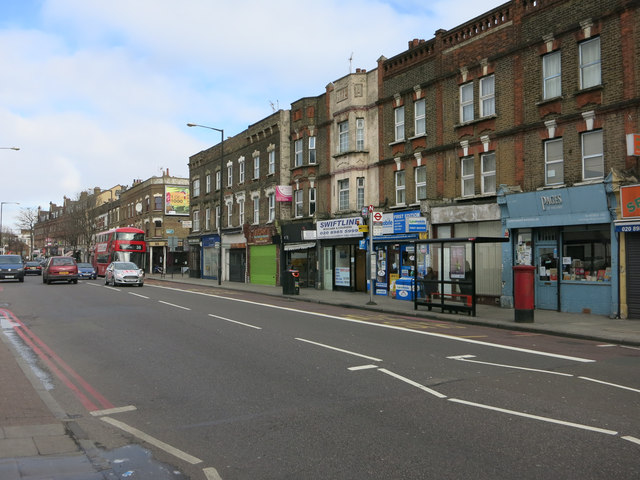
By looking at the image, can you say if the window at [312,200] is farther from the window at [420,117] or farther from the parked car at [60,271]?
the parked car at [60,271]

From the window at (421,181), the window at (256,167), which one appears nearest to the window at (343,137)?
the window at (421,181)

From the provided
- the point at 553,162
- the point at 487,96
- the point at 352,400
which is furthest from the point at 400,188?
the point at 352,400

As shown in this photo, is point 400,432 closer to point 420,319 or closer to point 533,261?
point 420,319

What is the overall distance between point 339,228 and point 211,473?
74.8 ft

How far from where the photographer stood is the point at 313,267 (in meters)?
30.0

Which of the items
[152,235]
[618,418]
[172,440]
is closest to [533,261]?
[618,418]

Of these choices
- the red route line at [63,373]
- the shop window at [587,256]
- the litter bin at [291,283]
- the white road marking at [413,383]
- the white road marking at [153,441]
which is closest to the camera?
the white road marking at [153,441]

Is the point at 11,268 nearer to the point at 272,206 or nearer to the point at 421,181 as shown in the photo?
the point at 272,206

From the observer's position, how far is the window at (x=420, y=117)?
75.2ft

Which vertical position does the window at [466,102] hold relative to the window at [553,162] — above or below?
above

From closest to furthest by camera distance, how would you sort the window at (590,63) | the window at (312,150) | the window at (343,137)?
the window at (590,63) → the window at (343,137) → the window at (312,150)

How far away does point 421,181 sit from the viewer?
75.3ft

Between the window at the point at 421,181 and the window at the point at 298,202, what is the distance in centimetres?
950

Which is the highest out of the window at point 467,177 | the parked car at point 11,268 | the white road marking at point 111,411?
the window at point 467,177
